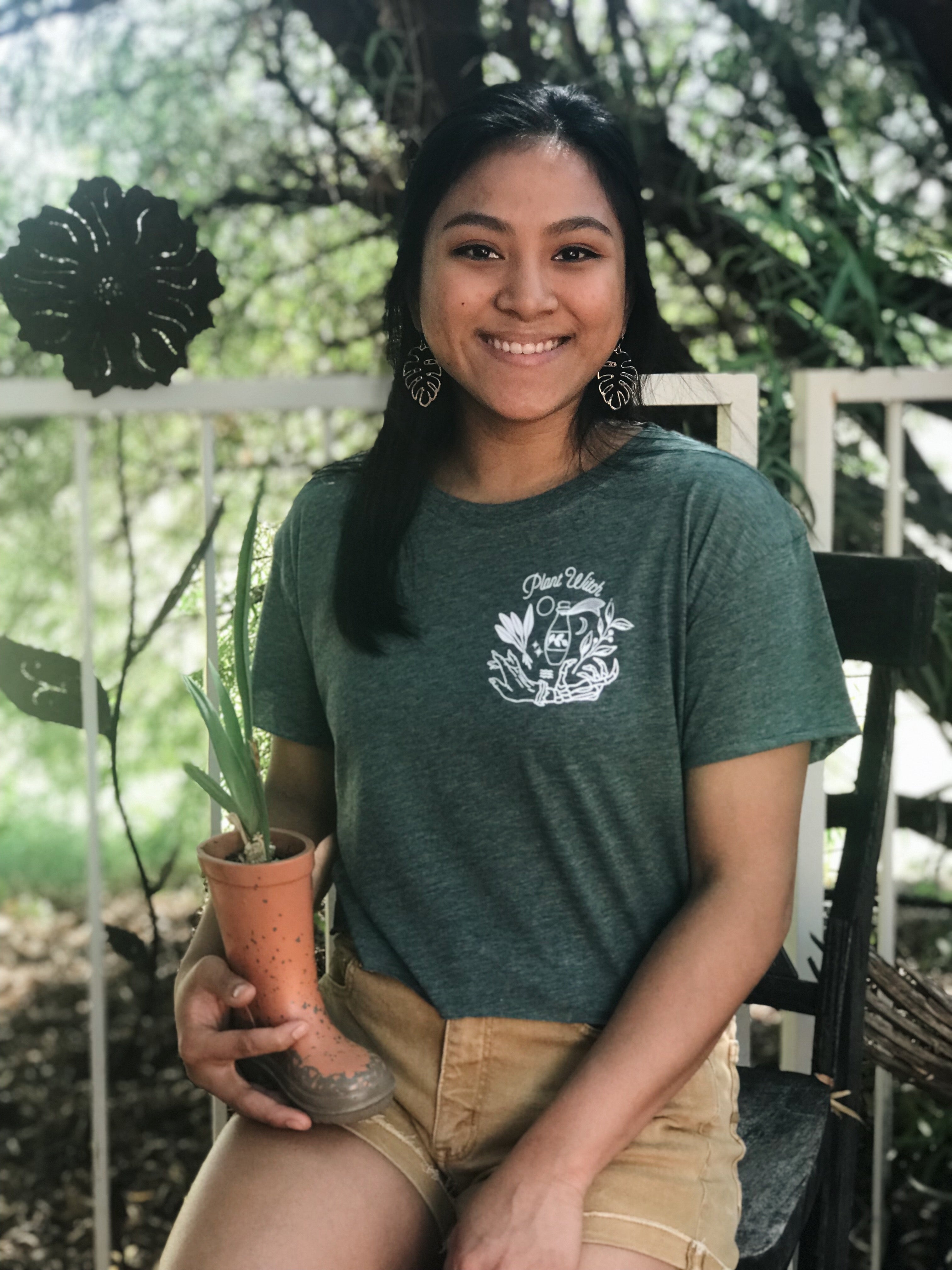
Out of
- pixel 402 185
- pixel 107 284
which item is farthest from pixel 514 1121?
pixel 402 185

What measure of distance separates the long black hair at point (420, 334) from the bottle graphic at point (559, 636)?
0.51 ft

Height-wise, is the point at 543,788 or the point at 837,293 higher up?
the point at 837,293

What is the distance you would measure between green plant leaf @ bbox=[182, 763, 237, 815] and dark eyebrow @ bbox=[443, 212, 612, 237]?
0.59 metres

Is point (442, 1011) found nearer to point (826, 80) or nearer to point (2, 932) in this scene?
point (826, 80)

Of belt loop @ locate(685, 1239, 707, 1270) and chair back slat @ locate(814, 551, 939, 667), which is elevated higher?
chair back slat @ locate(814, 551, 939, 667)

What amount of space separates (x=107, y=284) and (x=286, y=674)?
0.61 m

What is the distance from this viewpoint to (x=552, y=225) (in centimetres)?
124

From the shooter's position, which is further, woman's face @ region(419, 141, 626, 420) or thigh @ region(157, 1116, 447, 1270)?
woman's face @ region(419, 141, 626, 420)

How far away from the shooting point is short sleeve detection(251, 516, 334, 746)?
1.45 metres

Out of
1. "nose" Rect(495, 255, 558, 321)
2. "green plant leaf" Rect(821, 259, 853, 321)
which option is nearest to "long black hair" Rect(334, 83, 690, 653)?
"nose" Rect(495, 255, 558, 321)

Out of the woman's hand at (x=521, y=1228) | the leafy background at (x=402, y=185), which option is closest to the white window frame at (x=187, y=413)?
the leafy background at (x=402, y=185)

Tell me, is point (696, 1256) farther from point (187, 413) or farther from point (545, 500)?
point (187, 413)

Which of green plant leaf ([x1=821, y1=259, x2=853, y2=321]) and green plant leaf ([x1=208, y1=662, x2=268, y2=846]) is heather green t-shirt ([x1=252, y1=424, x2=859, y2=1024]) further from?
green plant leaf ([x1=821, y1=259, x2=853, y2=321])

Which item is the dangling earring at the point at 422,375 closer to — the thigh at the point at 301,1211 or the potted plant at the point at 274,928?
the potted plant at the point at 274,928
